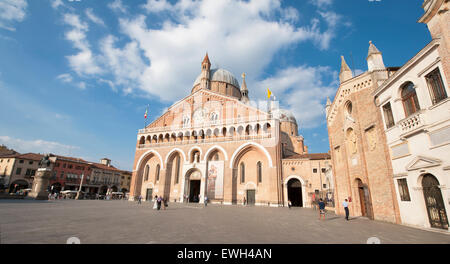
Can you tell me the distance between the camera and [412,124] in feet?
29.9

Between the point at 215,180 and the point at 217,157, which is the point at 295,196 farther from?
the point at 217,157

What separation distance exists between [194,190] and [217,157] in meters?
6.86

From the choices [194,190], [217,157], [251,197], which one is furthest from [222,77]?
[251,197]

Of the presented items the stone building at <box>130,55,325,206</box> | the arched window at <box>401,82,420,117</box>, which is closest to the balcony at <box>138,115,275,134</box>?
the stone building at <box>130,55,325,206</box>

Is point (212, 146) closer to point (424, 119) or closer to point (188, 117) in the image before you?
point (188, 117)

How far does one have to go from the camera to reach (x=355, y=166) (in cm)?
1385

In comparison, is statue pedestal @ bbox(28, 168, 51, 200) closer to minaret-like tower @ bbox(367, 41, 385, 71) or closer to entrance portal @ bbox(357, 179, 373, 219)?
entrance portal @ bbox(357, 179, 373, 219)

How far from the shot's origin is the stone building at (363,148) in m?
11.2

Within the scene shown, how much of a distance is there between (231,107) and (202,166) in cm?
986

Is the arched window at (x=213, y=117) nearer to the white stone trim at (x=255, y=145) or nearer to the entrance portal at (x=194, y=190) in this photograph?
the white stone trim at (x=255, y=145)

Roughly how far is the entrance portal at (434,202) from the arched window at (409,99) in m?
3.08

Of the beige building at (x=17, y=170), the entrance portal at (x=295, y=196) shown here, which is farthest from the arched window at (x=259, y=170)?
the beige building at (x=17, y=170)

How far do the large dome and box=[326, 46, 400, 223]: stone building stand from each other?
30.2 metres
